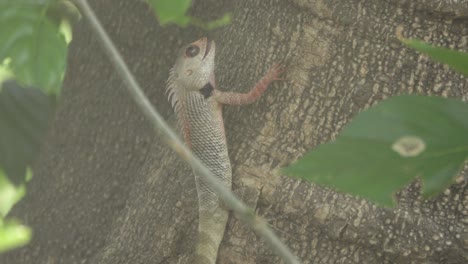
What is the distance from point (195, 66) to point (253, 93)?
0.69 metres

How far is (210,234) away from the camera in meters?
2.35

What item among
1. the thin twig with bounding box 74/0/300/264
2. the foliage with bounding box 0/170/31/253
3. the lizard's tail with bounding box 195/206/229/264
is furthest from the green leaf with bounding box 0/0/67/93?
the thin twig with bounding box 74/0/300/264

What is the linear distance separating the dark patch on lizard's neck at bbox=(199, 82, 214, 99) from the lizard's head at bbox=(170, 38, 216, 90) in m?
0.02

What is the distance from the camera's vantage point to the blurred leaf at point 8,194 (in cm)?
352

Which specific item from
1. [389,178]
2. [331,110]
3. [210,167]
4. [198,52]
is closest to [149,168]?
[210,167]

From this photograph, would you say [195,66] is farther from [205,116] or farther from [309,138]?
[309,138]

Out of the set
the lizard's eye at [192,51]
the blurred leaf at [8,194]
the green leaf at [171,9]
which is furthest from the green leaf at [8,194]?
the green leaf at [171,9]

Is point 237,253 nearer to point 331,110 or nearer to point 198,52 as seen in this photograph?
point 331,110

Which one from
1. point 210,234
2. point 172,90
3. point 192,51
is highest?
point 192,51

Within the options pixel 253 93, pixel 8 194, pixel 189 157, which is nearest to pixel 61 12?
pixel 8 194

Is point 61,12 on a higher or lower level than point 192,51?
higher

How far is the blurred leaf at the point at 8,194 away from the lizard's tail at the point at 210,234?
1.37m

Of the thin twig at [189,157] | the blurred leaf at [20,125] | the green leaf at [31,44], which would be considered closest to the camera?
the thin twig at [189,157]

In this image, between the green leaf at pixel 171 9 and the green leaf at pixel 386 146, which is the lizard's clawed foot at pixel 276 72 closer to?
the green leaf at pixel 171 9
